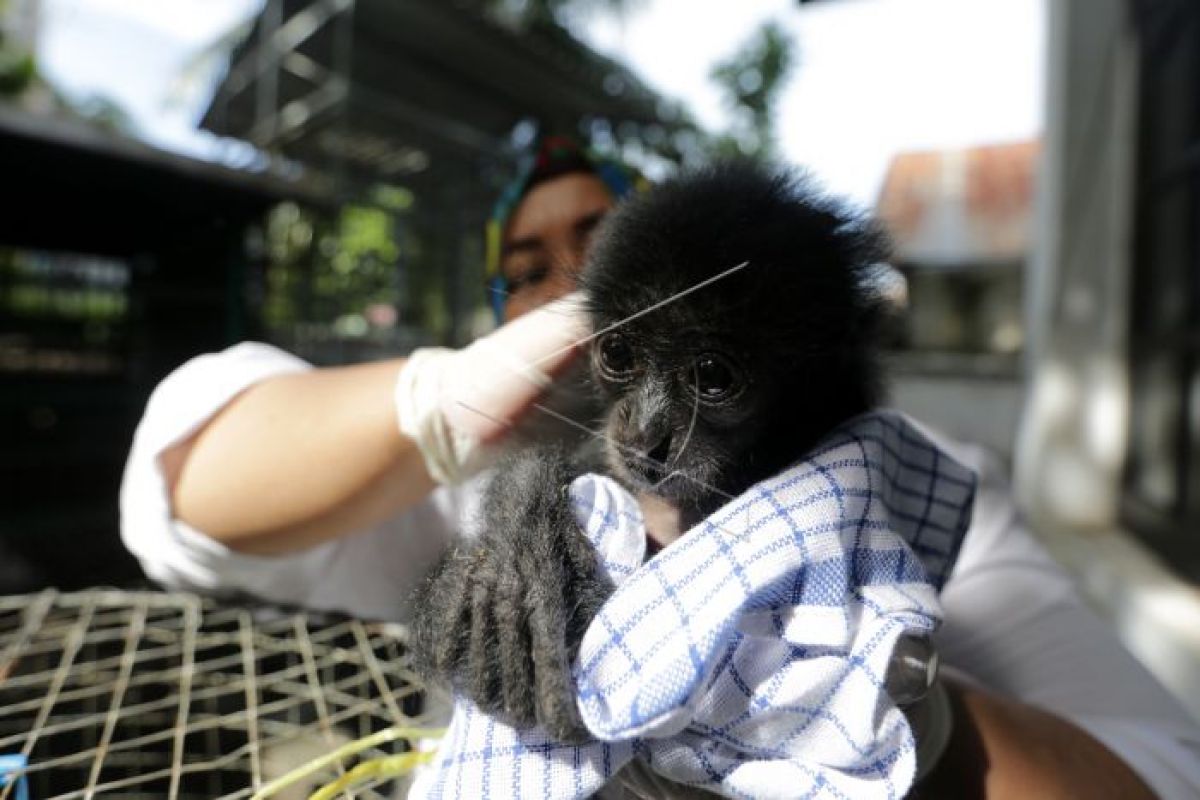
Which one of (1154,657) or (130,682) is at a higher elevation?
(130,682)

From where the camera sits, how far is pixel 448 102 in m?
2.55

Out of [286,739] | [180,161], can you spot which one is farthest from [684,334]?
[180,161]

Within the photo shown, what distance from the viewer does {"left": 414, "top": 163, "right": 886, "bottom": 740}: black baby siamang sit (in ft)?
1.14

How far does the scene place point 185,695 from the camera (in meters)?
0.67

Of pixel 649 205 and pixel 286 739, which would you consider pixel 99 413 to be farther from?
pixel 649 205

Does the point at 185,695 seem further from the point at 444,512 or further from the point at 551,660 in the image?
the point at 551,660

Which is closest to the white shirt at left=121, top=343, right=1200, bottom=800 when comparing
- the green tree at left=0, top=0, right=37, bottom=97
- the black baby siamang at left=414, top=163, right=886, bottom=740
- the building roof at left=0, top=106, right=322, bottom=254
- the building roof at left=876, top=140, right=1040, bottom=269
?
the black baby siamang at left=414, top=163, right=886, bottom=740

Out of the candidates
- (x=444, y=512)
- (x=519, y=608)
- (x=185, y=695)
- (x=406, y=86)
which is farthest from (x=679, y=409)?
(x=406, y=86)

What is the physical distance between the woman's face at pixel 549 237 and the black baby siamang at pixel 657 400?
7cm

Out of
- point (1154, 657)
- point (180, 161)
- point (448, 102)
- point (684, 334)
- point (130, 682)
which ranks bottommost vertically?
point (1154, 657)

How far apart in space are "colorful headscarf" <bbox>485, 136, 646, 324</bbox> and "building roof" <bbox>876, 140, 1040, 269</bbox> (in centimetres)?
21

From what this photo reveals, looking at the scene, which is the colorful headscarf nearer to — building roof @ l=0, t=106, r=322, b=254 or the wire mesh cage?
the wire mesh cage

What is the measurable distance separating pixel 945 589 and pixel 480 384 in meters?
0.57

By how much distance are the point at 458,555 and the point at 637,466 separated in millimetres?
111
